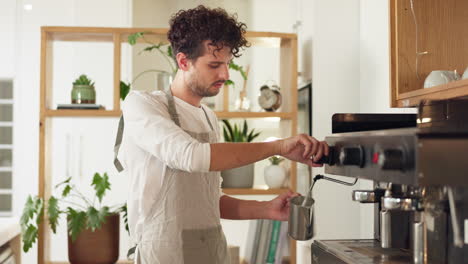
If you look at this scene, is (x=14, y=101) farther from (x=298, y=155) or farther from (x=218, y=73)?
(x=298, y=155)

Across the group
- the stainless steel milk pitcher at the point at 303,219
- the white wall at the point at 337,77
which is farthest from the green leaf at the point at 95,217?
the stainless steel milk pitcher at the point at 303,219

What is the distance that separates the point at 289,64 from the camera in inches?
130

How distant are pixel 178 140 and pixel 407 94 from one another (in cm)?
64

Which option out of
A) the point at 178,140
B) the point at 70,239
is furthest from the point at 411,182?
the point at 70,239

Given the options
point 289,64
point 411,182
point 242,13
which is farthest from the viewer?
point 242,13

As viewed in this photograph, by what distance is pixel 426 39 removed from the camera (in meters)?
1.82

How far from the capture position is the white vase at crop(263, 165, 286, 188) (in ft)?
10.8

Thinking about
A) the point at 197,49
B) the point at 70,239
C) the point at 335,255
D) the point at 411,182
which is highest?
the point at 197,49

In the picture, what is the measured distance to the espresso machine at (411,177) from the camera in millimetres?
1030

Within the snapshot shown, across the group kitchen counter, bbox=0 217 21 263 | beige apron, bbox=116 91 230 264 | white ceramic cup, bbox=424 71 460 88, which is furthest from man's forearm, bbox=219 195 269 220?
kitchen counter, bbox=0 217 21 263

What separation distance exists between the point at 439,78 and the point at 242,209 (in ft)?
2.21

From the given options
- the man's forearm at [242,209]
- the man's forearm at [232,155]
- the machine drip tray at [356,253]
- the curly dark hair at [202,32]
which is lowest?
the machine drip tray at [356,253]

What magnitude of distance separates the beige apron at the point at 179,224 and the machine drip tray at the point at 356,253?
0.30 metres

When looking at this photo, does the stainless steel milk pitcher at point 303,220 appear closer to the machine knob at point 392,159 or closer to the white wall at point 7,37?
the machine knob at point 392,159
